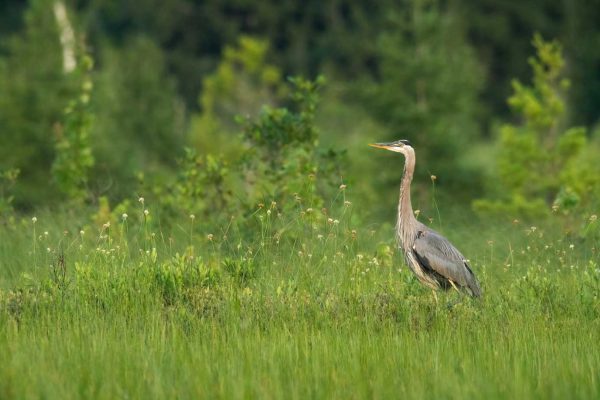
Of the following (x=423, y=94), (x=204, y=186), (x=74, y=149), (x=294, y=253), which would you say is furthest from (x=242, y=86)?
(x=294, y=253)

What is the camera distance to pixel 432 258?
9664mm

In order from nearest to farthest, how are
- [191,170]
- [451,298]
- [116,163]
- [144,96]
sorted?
1. [451,298]
2. [191,170]
3. [116,163]
4. [144,96]

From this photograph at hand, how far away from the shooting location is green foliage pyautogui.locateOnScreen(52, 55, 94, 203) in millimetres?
15383

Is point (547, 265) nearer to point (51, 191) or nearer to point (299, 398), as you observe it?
point (299, 398)

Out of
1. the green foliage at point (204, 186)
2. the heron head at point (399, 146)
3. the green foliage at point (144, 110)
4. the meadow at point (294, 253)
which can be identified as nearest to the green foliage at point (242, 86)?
the green foliage at point (144, 110)

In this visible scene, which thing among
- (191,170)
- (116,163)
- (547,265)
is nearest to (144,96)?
(116,163)

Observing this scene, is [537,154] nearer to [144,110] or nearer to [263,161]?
[263,161]

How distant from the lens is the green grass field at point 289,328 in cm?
683

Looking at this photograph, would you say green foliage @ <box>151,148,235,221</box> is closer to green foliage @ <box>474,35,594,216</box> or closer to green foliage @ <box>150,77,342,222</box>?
green foliage @ <box>150,77,342,222</box>

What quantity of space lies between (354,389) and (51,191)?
705 inches

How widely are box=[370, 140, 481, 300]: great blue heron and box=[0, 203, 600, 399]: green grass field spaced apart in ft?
0.41

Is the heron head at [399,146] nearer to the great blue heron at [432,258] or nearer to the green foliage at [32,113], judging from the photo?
the great blue heron at [432,258]

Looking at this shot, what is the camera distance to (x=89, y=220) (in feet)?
42.5

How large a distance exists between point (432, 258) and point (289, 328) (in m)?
1.78
